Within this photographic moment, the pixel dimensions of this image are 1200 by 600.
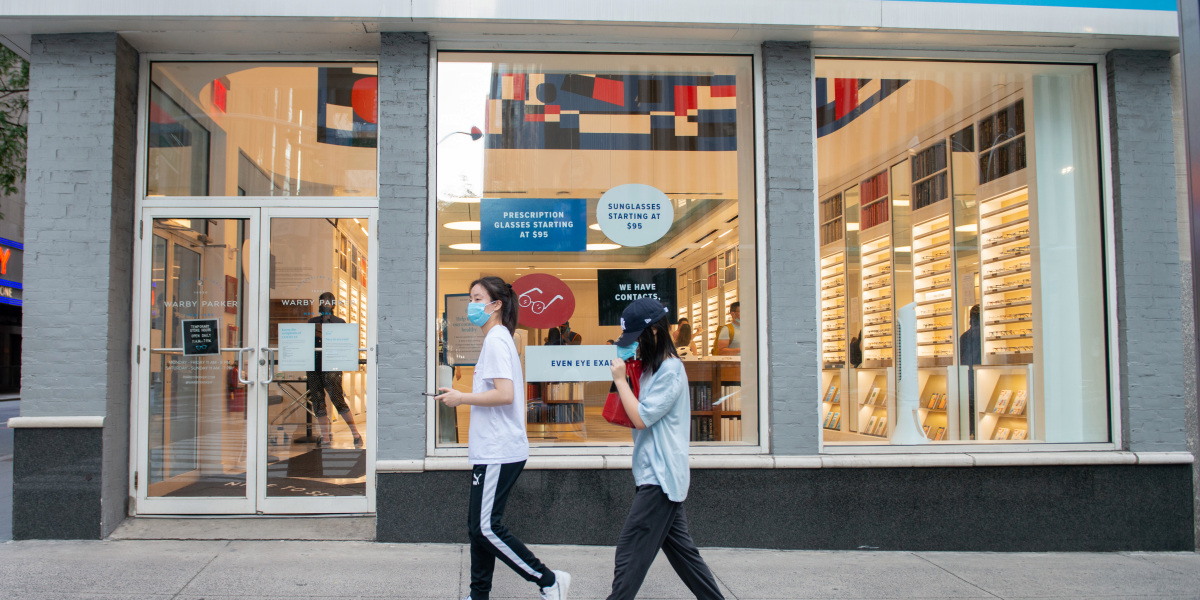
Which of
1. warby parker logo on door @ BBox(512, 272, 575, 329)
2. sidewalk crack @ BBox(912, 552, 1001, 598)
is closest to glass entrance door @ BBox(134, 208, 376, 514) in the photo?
warby parker logo on door @ BBox(512, 272, 575, 329)

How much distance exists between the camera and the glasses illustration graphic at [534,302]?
6.12 meters

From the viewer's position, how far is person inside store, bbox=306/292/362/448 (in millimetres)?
6207

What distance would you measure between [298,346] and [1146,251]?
6.64 m

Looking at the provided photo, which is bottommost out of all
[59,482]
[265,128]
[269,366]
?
[59,482]

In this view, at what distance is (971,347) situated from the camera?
7250 millimetres

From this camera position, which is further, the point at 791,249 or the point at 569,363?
the point at 569,363

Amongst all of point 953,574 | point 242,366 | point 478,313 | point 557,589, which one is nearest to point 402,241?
point 242,366

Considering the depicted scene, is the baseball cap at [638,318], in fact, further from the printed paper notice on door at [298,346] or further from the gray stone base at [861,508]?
the printed paper notice on door at [298,346]

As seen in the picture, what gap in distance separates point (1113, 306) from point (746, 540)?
11.3ft

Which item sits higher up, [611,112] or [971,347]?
[611,112]

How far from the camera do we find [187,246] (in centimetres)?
618

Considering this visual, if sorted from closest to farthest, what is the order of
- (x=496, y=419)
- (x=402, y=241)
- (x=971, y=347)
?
(x=496, y=419)
(x=402, y=241)
(x=971, y=347)

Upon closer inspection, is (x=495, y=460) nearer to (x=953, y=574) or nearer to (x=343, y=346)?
(x=343, y=346)

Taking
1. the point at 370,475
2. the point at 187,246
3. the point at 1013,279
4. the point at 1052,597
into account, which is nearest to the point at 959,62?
the point at 1013,279
